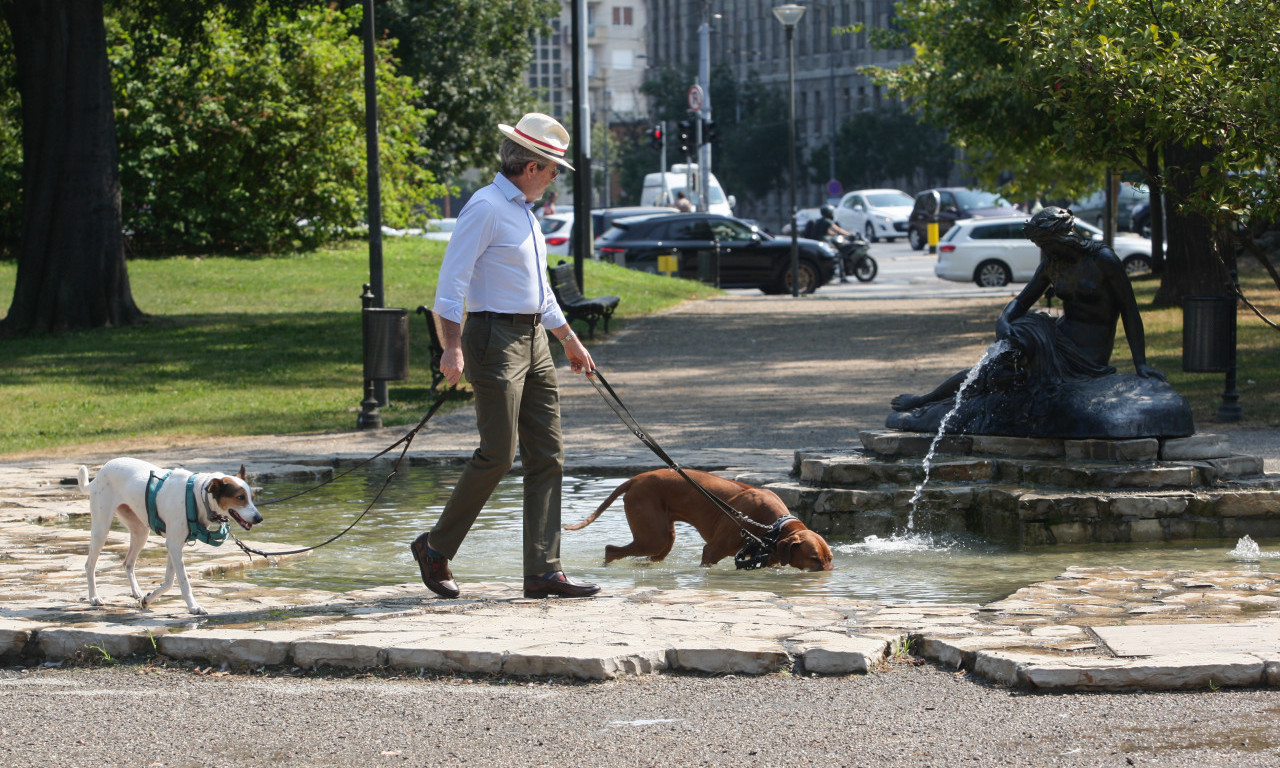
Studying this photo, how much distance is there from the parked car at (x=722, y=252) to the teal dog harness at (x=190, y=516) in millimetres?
23839

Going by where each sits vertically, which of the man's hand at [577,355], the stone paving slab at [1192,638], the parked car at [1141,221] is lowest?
the stone paving slab at [1192,638]

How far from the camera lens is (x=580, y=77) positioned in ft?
71.7

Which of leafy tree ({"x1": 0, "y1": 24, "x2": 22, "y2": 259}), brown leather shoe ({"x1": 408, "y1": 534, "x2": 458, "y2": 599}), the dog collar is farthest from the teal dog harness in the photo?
leafy tree ({"x1": 0, "y1": 24, "x2": 22, "y2": 259})

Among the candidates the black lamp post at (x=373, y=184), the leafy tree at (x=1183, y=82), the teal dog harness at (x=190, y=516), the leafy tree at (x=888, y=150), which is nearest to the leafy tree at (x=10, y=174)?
the black lamp post at (x=373, y=184)

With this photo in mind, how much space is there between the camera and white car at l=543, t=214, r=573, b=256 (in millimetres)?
33031

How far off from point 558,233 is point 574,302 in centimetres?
1508

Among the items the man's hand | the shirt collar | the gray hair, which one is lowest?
the man's hand

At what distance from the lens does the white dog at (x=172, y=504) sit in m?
5.77

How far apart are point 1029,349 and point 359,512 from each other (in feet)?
13.1

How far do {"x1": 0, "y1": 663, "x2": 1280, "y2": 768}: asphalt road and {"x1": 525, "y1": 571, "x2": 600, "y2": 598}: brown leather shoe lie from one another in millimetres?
1201

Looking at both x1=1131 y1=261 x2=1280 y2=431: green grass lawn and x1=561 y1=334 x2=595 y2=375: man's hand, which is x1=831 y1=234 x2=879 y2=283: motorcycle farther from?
x1=561 y1=334 x2=595 y2=375: man's hand

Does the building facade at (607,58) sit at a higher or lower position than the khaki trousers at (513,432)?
higher

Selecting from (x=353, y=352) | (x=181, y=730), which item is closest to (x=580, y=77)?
(x=353, y=352)

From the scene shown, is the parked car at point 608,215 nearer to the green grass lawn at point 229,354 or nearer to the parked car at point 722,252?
the parked car at point 722,252
